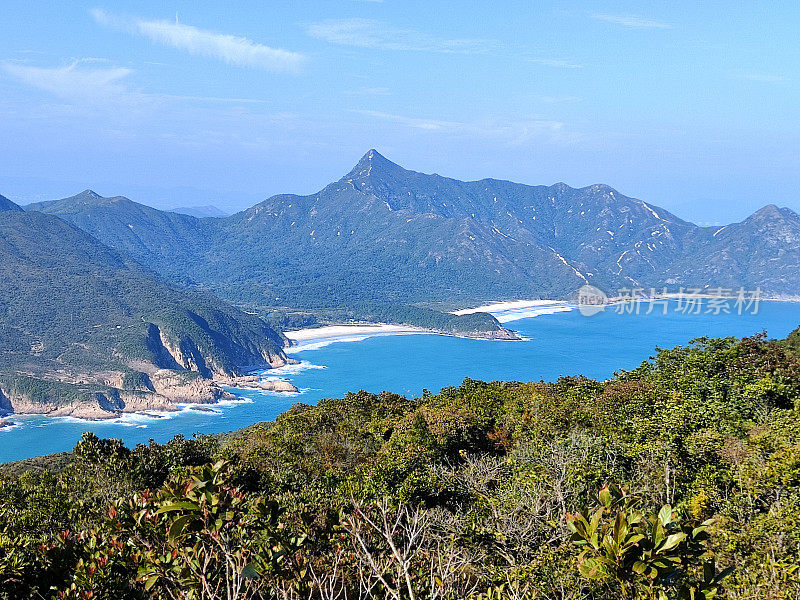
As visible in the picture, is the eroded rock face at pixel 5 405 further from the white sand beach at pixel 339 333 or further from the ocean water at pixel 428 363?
the white sand beach at pixel 339 333

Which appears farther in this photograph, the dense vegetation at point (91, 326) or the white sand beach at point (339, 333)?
the white sand beach at point (339, 333)

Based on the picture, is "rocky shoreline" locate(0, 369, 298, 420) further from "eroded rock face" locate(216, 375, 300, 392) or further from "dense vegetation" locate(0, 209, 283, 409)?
"dense vegetation" locate(0, 209, 283, 409)

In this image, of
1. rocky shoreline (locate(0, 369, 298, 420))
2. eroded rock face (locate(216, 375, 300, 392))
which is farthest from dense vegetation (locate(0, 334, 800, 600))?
eroded rock face (locate(216, 375, 300, 392))

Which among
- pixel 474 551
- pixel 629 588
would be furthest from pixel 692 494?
pixel 629 588

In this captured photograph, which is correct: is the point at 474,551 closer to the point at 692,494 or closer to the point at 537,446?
the point at 692,494

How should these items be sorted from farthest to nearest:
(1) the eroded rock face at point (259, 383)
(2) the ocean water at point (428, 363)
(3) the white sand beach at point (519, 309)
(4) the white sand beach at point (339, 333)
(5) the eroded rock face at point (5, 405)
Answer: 1. (3) the white sand beach at point (519, 309)
2. (4) the white sand beach at point (339, 333)
3. (1) the eroded rock face at point (259, 383)
4. (5) the eroded rock face at point (5, 405)
5. (2) the ocean water at point (428, 363)

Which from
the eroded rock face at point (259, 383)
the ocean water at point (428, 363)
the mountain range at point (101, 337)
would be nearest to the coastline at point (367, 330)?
the ocean water at point (428, 363)

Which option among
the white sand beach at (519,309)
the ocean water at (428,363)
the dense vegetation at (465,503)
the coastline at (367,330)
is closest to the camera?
the dense vegetation at (465,503)
